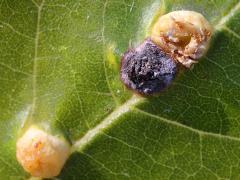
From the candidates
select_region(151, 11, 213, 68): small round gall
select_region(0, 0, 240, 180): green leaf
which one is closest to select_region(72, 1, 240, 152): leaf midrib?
select_region(0, 0, 240, 180): green leaf

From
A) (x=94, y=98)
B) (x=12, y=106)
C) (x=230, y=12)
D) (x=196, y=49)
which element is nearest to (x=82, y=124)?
(x=94, y=98)

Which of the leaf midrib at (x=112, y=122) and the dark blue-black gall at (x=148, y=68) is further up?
the dark blue-black gall at (x=148, y=68)

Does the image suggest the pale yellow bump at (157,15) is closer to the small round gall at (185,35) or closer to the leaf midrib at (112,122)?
the small round gall at (185,35)

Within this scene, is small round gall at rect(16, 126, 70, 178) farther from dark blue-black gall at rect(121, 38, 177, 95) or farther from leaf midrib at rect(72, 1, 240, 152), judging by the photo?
dark blue-black gall at rect(121, 38, 177, 95)

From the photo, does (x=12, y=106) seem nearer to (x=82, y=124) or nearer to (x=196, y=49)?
(x=82, y=124)

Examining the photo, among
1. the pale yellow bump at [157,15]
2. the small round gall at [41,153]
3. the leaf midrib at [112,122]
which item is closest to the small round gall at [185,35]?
the pale yellow bump at [157,15]

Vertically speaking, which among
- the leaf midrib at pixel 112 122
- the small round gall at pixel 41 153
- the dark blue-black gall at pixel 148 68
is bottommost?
the small round gall at pixel 41 153

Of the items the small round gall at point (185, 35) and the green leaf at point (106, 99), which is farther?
the green leaf at point (106, 99)
